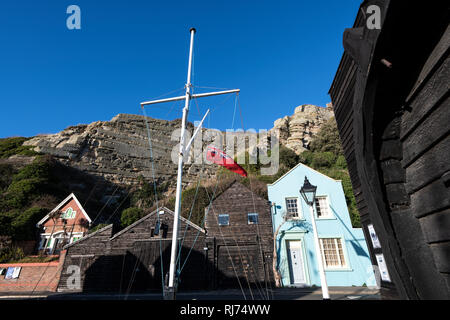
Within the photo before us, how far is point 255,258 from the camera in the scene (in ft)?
44.8

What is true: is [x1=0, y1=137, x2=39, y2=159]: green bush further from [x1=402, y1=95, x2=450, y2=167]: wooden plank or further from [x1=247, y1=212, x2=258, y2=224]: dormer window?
[x1=402, y1=95, x2=450, y2=167]: wooden plank

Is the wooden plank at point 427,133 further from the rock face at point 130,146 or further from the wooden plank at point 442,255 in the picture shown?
the rock face at point 130,146

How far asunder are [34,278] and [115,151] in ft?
106

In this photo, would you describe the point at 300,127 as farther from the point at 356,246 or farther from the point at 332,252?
the point at 332,252

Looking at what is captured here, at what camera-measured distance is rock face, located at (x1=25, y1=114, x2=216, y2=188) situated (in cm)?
3750

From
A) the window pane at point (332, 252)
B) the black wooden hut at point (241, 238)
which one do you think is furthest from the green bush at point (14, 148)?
the window pane at point (332, 252)

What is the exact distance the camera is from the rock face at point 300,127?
47.6 metres

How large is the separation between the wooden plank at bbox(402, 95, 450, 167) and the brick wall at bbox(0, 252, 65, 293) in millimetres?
19104

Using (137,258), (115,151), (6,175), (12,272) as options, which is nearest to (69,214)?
(12,272)

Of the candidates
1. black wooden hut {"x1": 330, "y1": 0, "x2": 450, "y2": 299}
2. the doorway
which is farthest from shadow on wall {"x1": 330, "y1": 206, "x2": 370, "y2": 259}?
black wooden hut {"x1": 330, "y1": 0, "x2": 450, "y2": 299}

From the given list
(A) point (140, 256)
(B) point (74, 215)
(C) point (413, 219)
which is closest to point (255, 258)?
(A) point (140, 256)

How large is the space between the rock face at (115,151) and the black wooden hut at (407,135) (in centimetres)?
3765
